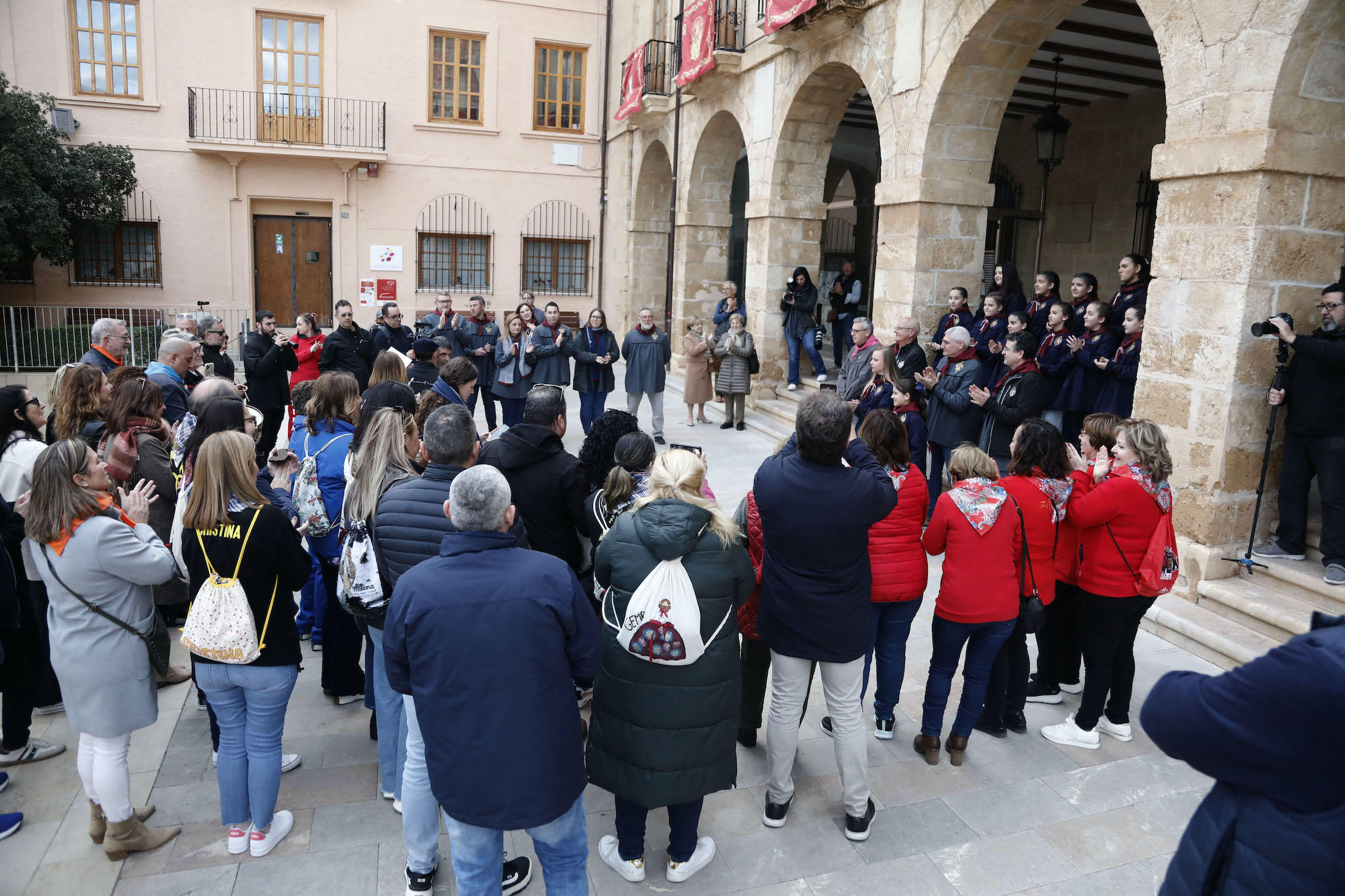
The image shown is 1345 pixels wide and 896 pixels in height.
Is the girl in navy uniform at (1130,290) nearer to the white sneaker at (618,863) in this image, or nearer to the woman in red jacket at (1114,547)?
the woman in red jacket at (1114,547)

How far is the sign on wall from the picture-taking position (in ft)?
56.4

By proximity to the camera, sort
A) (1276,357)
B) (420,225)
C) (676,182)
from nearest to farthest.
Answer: (1276,357)
(676,182)
(420,225)

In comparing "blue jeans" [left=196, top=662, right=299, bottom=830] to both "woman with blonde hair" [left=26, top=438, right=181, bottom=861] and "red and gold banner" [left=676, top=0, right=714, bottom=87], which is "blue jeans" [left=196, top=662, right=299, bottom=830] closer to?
"woman with blonde hair" [left=26, top=438, right=181, bottom=861]

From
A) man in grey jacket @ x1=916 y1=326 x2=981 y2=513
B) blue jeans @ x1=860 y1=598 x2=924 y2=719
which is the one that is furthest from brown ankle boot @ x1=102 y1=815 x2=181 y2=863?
man in grey jacket @ x1=916 y1=326 x2=981 y2=513

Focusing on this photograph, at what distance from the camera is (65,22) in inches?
591

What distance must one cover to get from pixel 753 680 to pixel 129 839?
2.45 metres

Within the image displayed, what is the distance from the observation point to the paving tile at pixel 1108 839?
3348 mm

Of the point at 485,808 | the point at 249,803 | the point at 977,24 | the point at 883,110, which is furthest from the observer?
the point at 883,110

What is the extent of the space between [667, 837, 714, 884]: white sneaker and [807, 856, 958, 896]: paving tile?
0.37 m

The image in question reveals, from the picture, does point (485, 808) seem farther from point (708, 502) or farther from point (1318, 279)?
point (1318, 279)

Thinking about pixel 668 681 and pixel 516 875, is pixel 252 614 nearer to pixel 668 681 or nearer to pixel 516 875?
pixel 516 875

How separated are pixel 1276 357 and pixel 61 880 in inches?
253

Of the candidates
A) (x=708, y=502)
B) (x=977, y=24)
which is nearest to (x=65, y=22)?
(x=977, y=24)

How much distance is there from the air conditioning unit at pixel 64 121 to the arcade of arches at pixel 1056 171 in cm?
958
